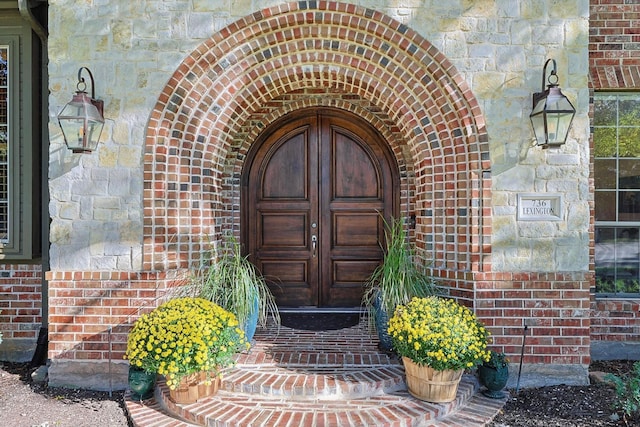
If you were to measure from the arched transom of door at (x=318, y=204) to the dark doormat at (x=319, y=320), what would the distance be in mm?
141

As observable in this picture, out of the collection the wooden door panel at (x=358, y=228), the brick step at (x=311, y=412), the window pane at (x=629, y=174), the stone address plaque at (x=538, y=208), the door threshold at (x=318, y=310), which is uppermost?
the window pane at (x=629, y=174)

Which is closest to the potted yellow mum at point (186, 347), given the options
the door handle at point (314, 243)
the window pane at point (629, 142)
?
the door handle at point (314, 243)

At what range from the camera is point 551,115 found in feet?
11.4

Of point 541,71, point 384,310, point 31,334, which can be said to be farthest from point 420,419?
point 31,334

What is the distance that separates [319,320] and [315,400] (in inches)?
56.6

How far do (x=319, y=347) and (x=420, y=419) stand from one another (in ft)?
3.89

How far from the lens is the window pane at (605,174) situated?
4.46 meters

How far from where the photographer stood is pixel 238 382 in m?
3.39

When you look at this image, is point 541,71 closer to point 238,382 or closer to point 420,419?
point 420,419

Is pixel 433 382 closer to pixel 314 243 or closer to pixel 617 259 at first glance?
pixel 314 243

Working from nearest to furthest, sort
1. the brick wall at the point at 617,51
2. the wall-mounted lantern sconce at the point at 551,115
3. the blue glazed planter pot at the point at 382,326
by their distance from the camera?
the wall-mounted lantern sconce at the point at 551,115 < the blue glazed planter pot at the point at 382,326 < the brick wall at the point at 617,51

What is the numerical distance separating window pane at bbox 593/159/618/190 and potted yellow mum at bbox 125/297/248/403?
13.0ft

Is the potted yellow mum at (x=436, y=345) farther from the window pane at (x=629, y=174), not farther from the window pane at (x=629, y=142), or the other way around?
the window pane at (x=629, y=142)

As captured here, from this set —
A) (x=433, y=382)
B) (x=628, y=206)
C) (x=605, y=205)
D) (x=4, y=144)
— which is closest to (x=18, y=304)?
(x=4, y=144)
